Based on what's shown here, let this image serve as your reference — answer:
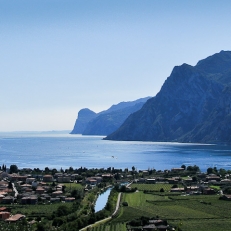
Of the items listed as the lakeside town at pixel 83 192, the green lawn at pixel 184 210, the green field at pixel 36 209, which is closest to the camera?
the green lawn at pixel 184 210

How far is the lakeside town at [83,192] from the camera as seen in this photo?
40034mm

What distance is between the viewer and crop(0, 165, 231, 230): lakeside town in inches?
1576

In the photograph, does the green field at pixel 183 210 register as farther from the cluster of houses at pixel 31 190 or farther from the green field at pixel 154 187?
the cluster of houses at pixel 31 190

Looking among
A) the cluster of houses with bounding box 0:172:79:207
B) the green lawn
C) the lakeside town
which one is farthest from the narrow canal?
the cluster of houses with bounding box 0:172:79:207

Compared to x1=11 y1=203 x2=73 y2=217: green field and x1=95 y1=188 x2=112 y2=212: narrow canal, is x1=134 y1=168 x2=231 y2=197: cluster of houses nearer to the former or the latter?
x1=95 y1=188 x2=112 y2=212: narrow canal

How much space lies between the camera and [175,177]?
77.3 metres

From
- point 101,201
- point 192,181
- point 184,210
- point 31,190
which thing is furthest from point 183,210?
point 192,181

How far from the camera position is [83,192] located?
59.4m

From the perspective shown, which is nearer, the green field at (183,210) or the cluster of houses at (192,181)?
the green field at (183,210)

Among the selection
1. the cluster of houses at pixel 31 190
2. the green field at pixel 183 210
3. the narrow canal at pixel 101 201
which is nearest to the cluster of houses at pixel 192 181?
the green field at pixel 183 210

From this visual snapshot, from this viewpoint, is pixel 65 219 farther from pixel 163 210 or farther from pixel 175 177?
pixel 175 177

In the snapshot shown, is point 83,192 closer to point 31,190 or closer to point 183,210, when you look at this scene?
point 31,190

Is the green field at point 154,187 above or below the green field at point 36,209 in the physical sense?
above

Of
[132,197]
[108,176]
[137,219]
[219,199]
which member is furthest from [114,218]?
[108,176]
